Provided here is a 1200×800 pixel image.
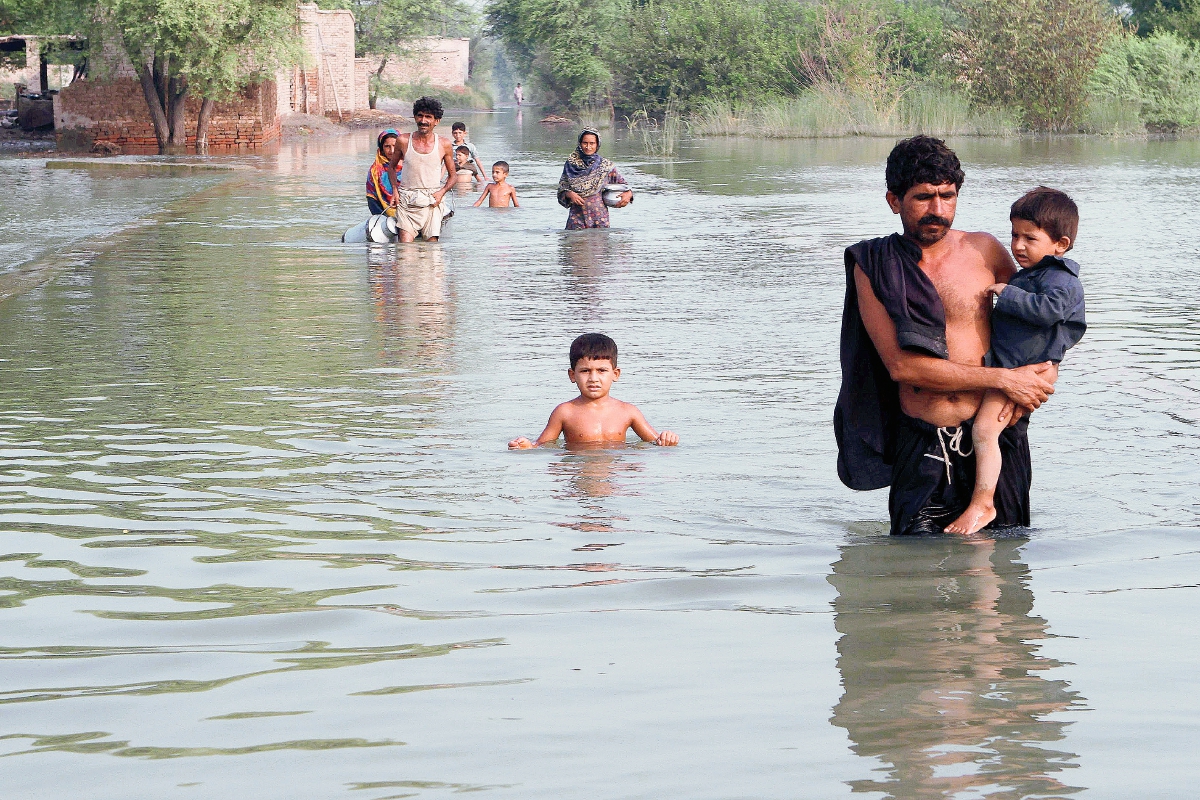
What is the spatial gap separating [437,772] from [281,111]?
44.4 m

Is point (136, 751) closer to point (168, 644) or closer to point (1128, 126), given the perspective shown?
point (168, 644)

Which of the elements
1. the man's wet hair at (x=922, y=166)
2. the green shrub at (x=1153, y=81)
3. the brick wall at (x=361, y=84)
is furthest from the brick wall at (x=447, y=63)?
the man's wet hair at (x=922, y=166)

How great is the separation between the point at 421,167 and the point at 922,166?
10955 millimetres

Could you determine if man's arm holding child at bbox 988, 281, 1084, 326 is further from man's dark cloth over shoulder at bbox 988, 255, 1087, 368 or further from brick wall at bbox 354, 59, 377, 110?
brick wall at bbox 354, 59, 377, 110

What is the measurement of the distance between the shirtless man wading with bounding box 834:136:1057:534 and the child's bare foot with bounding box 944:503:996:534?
0.06 metres

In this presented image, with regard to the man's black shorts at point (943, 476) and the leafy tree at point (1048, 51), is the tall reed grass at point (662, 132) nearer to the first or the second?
the leafy tree at point (1048, 51)

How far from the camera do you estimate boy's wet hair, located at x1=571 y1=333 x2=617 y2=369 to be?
6.93m

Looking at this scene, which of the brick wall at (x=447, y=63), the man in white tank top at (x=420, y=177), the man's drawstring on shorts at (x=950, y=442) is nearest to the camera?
the man's drawstring on shorts at (x=950, y=442)

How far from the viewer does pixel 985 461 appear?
482 centimetres

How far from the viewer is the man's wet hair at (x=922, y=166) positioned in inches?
184

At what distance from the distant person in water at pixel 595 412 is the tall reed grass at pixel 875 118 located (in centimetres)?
3398

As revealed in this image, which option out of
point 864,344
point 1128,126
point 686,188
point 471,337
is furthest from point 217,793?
point 1128,126

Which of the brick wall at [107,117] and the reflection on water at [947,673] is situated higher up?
the brick wall at [107,117]

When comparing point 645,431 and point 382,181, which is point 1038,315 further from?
point 382,181
